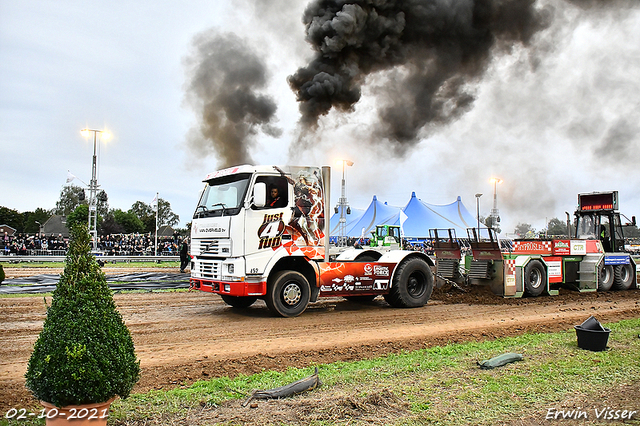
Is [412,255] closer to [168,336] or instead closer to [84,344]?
[168,336]

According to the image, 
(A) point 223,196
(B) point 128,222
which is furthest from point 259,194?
(B) point 128,222

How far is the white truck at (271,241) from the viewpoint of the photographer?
9594 millimetres

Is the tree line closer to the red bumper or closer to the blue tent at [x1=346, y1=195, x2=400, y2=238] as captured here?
the blue tent at [x1=346, y1=195, x2=400, y2=238]

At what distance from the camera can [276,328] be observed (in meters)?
9.11

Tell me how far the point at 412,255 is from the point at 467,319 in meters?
2.24

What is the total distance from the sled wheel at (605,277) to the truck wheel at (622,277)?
200 mm

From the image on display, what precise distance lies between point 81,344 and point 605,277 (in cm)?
1750

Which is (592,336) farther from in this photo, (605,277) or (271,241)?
(605,277)

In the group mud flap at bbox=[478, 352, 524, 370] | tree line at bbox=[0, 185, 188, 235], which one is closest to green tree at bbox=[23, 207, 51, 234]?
tree line at bbox=[0, 185, 188, 235]

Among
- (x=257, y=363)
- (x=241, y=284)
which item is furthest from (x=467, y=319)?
(x=257, y=363)

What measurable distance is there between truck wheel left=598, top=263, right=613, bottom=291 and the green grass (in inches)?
398

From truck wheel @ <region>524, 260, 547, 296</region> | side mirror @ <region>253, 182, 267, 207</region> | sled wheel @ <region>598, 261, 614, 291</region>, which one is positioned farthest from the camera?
sled wheel @ <region>598, 261, 614, 291</region>

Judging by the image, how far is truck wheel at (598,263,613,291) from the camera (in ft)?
53.1

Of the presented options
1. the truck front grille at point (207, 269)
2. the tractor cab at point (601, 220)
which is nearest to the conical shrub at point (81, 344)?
the truck front grille at point (207, 269)
